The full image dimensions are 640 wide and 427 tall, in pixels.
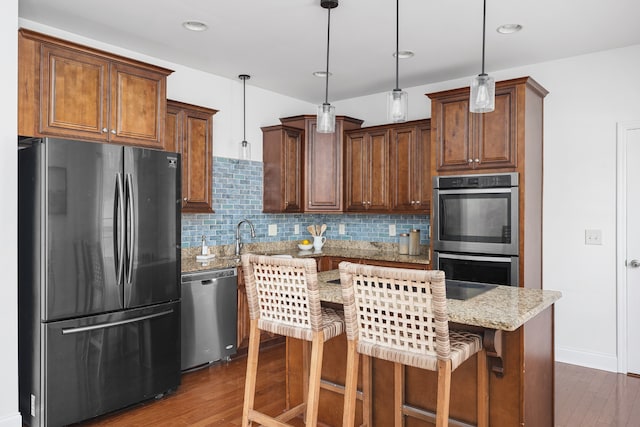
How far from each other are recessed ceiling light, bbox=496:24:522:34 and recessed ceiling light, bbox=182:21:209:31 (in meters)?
2.16

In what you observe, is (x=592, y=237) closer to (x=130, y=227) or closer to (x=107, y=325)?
(x=130, y=227)

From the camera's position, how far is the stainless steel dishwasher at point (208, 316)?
362 cm

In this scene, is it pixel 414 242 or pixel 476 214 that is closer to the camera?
pixel 476 214

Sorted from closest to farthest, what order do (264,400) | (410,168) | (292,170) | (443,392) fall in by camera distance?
1. (443,392)
2. (264,400)
3. (410,168)
4. (292,170)

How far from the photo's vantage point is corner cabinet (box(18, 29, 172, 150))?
2.78m

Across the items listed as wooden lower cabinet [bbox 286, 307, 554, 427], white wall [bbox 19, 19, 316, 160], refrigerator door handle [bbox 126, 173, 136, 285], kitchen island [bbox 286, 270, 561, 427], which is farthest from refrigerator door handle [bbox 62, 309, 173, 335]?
white wall [bbox 19, 19, 316, 160]

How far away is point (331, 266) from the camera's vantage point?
4.97 metres

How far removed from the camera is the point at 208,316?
3.77m

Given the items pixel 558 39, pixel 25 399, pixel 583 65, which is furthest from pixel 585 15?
pixel 25 399

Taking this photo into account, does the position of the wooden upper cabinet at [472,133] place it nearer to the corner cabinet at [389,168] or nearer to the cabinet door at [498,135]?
the cabinet door at [498,135]

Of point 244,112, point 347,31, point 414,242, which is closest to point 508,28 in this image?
point 347,31

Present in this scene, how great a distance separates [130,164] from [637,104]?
3897mm

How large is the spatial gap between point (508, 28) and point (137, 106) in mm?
2749

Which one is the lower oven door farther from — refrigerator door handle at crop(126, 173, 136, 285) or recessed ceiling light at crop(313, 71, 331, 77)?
refrigerator door handle at crop(126, 173, 136, 285)
